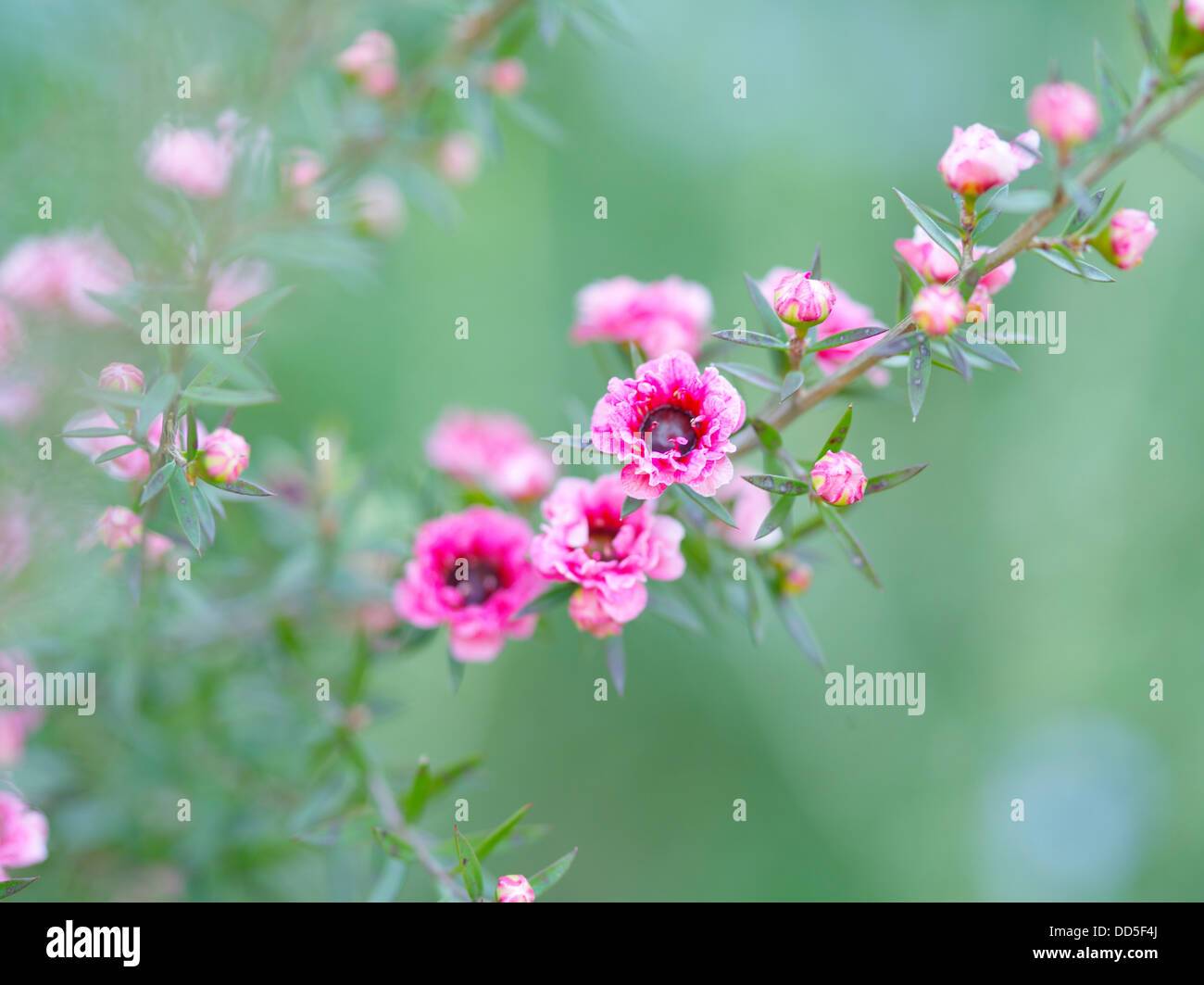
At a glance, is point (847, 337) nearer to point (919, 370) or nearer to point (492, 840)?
point (919, 370)

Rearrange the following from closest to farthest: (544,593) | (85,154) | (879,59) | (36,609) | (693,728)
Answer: (544,593)
(36,609)
(85,154)
(693,728)
(879,59)

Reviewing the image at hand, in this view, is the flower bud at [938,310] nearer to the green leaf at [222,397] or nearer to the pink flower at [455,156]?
the green leaf at [222,397]

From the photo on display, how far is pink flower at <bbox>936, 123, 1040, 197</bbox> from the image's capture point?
781mm

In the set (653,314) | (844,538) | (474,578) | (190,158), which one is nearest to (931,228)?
(844,538)

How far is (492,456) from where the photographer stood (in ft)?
4.75

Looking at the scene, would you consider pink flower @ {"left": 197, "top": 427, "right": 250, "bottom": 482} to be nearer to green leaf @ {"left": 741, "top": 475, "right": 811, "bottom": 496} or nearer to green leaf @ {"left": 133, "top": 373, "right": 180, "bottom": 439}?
green leaf @ {"left": 133, "top": 373, "right": 180, "bottom": 439}

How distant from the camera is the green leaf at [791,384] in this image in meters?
0.84

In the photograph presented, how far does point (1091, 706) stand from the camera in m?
2.38

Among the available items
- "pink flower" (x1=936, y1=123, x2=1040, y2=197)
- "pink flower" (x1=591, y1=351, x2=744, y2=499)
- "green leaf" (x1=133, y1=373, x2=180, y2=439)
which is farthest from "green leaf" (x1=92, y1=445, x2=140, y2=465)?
"pink flower" (x1=936, y1=123, x2=1040, y2=197)

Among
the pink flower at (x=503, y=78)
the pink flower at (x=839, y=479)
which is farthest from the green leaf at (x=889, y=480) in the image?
the pink flower at (x=503, y=78)

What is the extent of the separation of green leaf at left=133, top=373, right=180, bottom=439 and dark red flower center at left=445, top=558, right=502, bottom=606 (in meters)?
0.36
